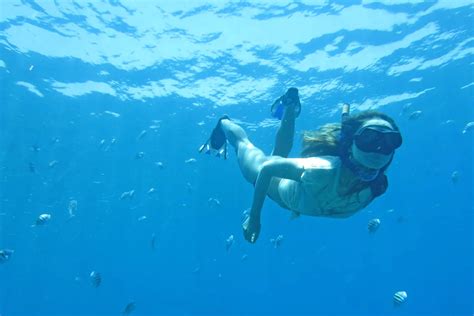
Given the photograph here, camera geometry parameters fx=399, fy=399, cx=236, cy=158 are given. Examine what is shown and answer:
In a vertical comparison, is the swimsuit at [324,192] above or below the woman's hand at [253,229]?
above

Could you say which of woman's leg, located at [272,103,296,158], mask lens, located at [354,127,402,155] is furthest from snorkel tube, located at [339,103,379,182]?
woman's leg, located at [272,103,296,158]

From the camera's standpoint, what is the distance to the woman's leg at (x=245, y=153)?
21.0ft

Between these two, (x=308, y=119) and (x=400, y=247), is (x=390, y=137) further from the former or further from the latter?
(x=400, y=247)

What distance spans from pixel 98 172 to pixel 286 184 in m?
35.5

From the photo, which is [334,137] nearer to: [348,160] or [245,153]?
[348,160]

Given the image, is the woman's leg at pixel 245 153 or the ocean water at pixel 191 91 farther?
the ocean water at pixel 191 91

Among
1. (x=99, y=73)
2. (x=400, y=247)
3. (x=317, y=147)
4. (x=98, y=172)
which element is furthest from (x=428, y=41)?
(x=400, y=247)

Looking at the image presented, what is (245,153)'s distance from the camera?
23.0 ft

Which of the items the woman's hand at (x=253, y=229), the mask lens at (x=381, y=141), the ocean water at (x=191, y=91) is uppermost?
the ocean water at (x=191, y=91)

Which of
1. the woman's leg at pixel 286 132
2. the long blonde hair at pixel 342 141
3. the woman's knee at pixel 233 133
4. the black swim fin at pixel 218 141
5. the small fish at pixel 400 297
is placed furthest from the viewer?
the small fish at pixel 400 297

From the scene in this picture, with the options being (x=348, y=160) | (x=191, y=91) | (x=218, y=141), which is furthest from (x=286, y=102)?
(x=191, y=91)

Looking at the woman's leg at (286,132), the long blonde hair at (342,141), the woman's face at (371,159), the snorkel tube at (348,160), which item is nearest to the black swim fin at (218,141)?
the woman's leg at (286,132)

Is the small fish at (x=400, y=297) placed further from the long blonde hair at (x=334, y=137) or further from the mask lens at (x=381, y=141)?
the mask lens at (x=381, y=141)

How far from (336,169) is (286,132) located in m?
2.58
